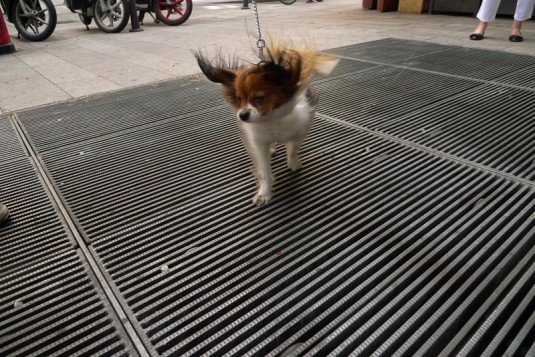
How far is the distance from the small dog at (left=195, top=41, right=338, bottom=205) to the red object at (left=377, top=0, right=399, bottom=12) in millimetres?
9114

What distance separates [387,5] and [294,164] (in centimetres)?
928

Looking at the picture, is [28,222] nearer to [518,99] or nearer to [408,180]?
[408,180]

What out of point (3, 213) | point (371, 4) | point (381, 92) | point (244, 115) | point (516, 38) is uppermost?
point (244, 115)

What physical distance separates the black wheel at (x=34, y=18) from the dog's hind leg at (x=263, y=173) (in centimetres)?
655

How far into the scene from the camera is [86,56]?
234 inches

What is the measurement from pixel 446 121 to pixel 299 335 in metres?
2.22

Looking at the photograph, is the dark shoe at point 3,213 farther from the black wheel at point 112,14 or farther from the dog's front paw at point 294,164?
the black wheel at point 112,14

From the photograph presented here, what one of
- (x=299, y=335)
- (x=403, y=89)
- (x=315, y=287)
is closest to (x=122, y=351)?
(x=299, y=335)

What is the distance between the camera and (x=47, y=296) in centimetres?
158

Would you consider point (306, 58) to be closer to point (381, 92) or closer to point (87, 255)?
point (87, 255)

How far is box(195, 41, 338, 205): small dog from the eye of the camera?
1.76m

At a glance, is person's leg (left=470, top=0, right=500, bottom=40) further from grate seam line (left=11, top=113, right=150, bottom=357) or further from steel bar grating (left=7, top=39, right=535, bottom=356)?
grate seam line (left=11, top=113, right=150, bottom=357)

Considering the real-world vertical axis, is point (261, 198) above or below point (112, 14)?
below

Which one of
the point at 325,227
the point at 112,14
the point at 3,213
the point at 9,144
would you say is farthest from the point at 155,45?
the point at 325,227
